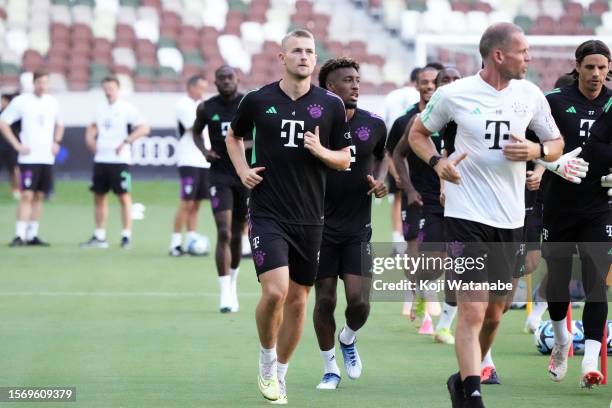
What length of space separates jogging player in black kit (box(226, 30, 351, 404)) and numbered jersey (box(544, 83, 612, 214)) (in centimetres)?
170

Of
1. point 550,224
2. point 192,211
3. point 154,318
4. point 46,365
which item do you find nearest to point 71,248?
point 192,211

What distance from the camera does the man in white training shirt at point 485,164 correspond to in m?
7.48

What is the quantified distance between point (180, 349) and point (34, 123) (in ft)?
35.9

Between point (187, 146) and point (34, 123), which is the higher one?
point (34, 123)

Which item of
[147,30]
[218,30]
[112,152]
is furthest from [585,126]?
[147,30]

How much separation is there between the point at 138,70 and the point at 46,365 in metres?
22.8

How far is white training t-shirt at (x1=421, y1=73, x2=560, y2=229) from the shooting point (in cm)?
754

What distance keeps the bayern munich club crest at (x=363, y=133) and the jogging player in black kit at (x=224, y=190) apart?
3.76 metres

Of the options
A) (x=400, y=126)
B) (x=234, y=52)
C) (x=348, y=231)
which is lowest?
(x=348, y=231)

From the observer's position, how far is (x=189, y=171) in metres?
19.2

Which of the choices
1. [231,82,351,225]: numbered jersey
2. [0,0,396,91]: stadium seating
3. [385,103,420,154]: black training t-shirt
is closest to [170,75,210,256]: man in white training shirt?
[385,103,420,154]: black training t-shirt

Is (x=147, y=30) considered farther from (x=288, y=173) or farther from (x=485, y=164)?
(x=485, y=164)

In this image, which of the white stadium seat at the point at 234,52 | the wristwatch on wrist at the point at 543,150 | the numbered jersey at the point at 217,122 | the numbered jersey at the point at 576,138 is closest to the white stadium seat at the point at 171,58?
the white stadium seat at the point at 234,52

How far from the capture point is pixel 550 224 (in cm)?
923
